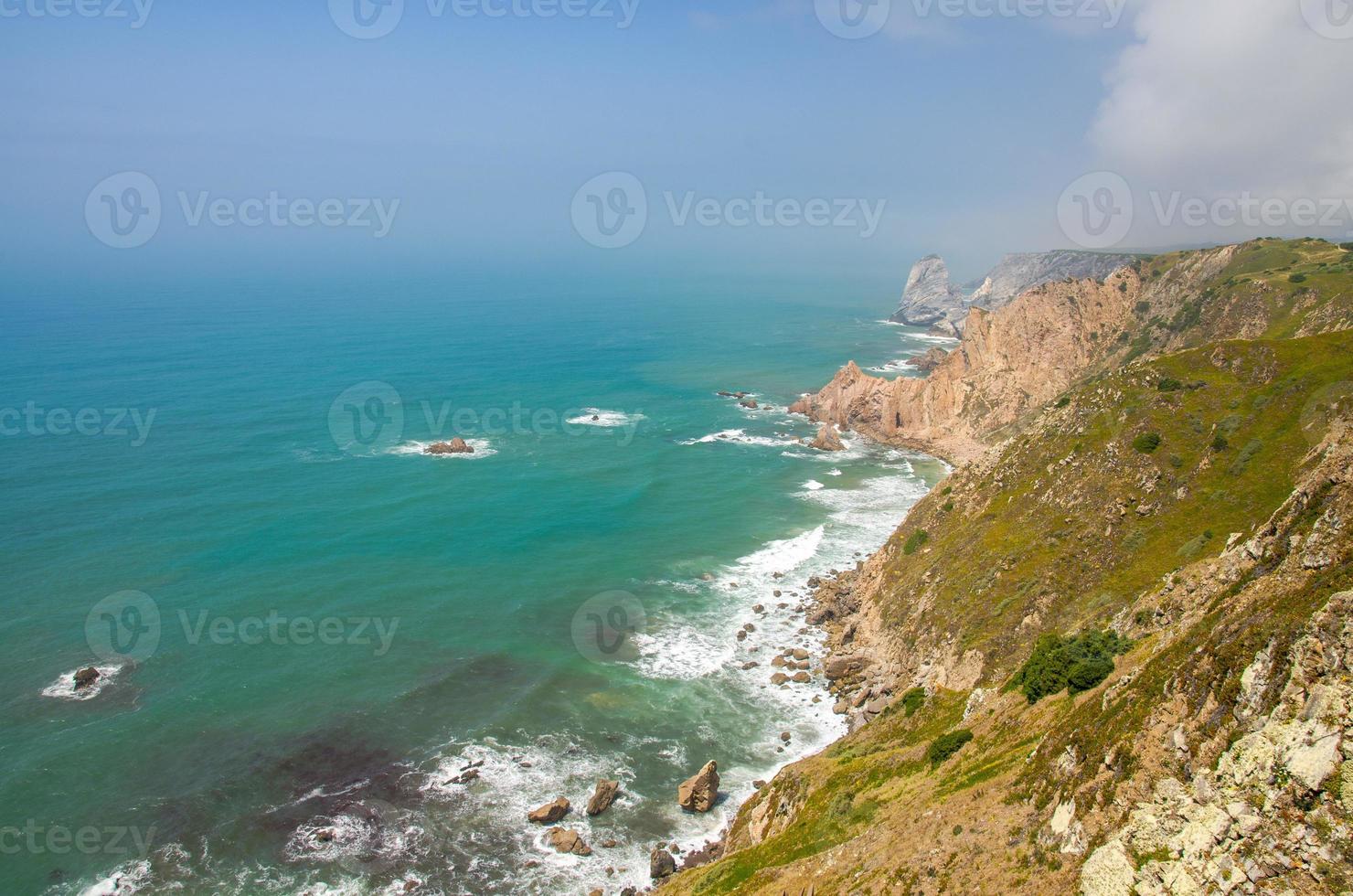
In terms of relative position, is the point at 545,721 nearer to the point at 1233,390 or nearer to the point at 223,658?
the point at 223,658

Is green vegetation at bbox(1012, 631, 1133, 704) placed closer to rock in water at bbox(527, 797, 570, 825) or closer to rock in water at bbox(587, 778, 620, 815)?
rock in water at bbox(587, 778, 620, 815)

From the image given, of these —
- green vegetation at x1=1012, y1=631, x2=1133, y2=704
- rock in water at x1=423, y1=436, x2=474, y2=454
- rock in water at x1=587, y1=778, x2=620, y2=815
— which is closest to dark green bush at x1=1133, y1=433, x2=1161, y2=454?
green vegetation at x1=1012, y1=631, x2=1133, y2=704

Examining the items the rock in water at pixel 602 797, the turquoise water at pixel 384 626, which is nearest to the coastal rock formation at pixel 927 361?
the turquoise water at pixel 384 626

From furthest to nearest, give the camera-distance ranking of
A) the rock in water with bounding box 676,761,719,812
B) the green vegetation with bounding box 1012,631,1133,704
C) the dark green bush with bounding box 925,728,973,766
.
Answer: the rock in water with bounding box 676,761,719,812
the dark green bush with bounding box 925,728,973,766
the green vegetation with bounding box 1012,631,1133,704

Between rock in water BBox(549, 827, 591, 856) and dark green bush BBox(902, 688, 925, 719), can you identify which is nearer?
dark green bush BBox(902, 688, 925, 719)

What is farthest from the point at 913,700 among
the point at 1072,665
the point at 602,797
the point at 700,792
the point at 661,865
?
the point at 602,797

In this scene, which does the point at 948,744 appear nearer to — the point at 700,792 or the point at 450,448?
the point at 700,792

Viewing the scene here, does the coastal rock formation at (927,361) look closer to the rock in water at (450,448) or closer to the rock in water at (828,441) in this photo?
the rock in water at (828,441)
